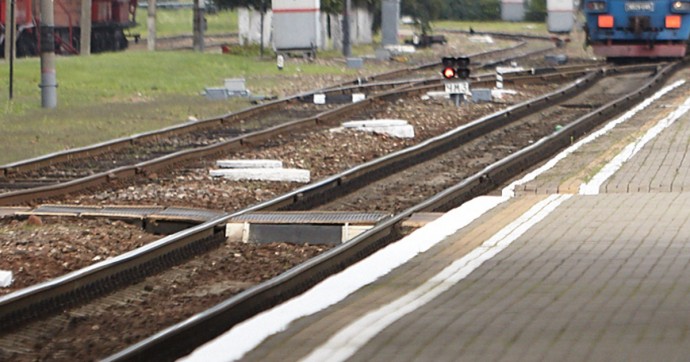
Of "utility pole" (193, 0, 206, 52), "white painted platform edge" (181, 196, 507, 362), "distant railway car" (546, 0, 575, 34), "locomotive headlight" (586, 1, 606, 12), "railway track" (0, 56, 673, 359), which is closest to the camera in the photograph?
"white painted platform edge" (181, 196, 507, 362)

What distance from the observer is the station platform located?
7312 mm

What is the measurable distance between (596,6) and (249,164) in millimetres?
25199

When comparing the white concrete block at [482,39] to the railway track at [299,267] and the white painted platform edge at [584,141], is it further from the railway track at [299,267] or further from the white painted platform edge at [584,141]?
the railway track at [299,267]

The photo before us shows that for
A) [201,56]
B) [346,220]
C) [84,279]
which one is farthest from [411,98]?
[84,279]

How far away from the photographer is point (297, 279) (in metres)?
10.2

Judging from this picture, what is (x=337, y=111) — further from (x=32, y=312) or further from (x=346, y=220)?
(x=32, y=312)

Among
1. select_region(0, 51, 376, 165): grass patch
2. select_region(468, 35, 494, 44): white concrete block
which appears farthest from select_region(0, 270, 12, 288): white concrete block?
select_region(468, 35, 494, 44): white concrete block

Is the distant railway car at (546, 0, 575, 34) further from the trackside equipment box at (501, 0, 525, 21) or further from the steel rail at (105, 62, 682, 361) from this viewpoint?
the steel rail at (105, 62, 682, 361)

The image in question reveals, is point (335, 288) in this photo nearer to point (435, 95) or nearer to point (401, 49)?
point (435, 95)

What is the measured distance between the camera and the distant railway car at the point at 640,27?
40469 millimetres

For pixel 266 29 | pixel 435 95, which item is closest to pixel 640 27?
pixel 435 95

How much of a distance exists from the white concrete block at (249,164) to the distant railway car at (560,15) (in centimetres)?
5412

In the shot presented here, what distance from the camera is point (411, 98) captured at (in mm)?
30484

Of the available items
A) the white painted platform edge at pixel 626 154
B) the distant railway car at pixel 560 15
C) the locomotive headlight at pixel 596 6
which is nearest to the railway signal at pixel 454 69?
the white painted platform edge at pixel 626 154
